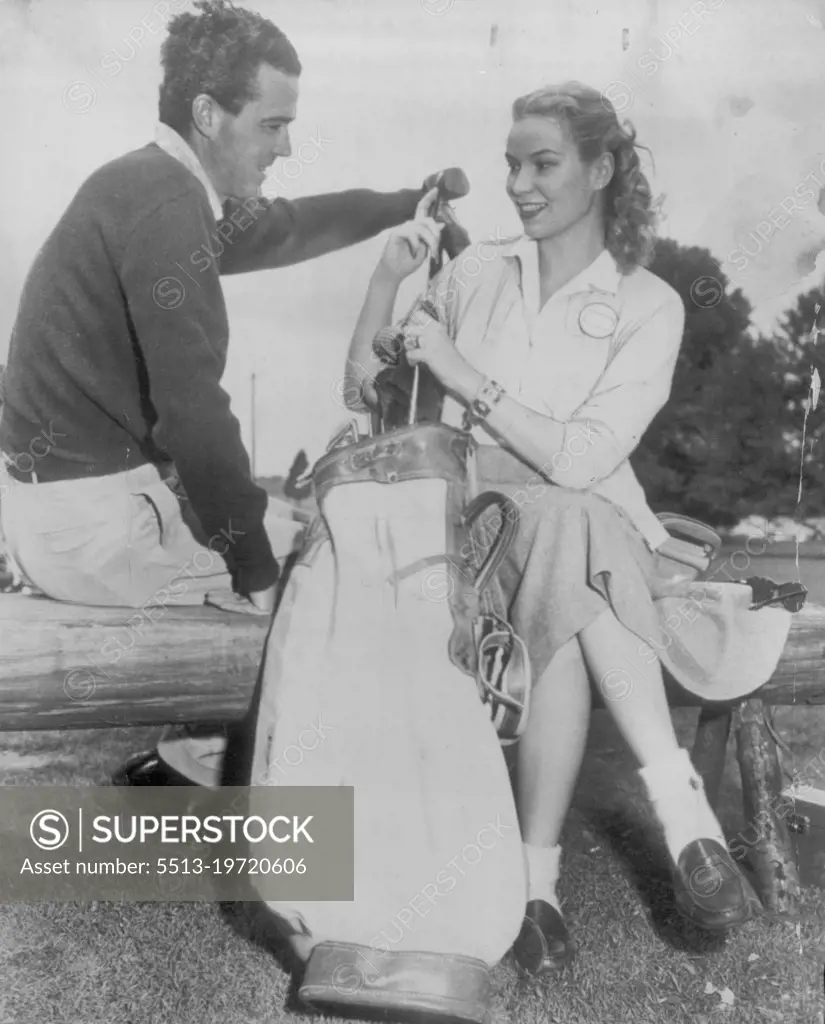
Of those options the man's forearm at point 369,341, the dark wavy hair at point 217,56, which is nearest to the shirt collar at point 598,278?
the man's forearm at point 369,341

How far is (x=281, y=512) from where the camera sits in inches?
112

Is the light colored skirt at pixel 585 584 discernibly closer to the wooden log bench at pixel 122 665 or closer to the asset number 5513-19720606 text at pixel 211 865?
the wooden log bench at pixel 122 665

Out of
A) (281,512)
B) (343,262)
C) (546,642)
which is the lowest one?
(546,642)

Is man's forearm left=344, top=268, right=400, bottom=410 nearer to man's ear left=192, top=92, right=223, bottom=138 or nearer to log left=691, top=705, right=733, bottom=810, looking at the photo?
man's ear left=192, top=92, right=223, bottom=138

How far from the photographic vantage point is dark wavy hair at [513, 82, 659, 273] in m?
2.77

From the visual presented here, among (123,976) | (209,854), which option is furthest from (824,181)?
(123,976)

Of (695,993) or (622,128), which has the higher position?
(622,128)

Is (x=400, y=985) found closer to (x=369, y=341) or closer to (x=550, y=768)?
(x=550, y=768)

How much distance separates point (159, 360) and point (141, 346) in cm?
6

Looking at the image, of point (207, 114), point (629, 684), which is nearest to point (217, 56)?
point (207, 114)

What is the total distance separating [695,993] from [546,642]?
94 cm

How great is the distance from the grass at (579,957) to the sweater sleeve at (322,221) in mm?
1362

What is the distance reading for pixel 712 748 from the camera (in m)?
3.02

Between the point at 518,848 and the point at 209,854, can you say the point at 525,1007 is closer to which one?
the point at 518,848
